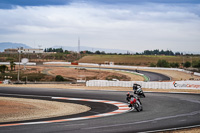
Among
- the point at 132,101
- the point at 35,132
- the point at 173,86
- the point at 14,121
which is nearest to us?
the point at 35,132

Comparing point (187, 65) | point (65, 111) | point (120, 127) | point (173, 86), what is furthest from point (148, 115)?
point (187, 65)

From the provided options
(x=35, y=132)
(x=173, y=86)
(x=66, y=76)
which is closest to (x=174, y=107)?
(x=35, y=132)

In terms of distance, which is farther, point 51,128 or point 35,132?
point 51,128

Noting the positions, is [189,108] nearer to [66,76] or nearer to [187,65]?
[66,76]

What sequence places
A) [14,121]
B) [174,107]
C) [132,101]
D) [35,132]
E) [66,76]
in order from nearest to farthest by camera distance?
[35,132] → [14,121] → [132,101] → [174,107] → [66,76]

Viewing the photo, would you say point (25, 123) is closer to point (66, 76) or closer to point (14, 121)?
point (14, 121)

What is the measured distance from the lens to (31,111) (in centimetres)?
2239

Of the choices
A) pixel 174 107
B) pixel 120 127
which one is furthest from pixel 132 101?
pixel 120 127

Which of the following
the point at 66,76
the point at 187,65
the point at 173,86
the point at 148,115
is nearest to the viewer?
the point at 148,115

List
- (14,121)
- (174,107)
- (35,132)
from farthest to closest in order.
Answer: (174,107) → (14,121) → (35,132)

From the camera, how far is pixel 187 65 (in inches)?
4469

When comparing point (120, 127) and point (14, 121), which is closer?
point (120, 127)

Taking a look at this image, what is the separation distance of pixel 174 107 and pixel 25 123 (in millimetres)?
12433

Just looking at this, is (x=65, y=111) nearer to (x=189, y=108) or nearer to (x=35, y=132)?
(x=35, y=132)
